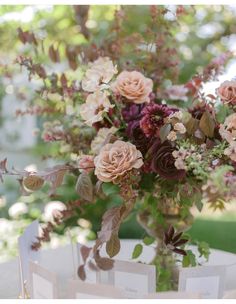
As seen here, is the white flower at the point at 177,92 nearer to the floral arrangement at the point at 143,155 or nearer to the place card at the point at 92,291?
the floral arrangement at the point at 143,155

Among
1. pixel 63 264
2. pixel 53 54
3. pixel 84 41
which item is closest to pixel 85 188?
pixel 53 54

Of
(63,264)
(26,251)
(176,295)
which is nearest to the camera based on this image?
(176,295)

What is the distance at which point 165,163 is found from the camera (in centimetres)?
116

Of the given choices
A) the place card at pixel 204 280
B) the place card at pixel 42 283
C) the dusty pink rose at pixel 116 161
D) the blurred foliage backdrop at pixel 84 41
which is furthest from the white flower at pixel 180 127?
the blurred foliage backdrop at pixel 84 41

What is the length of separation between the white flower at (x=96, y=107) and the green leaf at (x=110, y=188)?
0.15 metres

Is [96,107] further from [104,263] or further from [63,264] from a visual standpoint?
[63,264]

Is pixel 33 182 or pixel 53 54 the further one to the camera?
pixel 53 54

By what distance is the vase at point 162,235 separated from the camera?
1420 millimetres

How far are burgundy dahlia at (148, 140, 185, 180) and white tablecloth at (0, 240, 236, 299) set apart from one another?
38 cm

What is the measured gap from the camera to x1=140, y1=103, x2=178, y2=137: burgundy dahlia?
1.17 m

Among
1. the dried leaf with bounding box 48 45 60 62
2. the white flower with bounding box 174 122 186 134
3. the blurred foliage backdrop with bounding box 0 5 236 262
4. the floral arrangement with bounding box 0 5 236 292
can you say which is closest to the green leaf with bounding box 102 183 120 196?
the floral arrangement with bounding box 0 5 236 292

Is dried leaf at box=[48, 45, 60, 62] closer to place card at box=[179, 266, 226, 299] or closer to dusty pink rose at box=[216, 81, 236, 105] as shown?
dusty pink rose at box=[216, 81, 236, 105]

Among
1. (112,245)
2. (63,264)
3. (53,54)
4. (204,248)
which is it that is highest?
(53,54)

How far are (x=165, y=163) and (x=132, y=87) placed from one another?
236 millimetres
